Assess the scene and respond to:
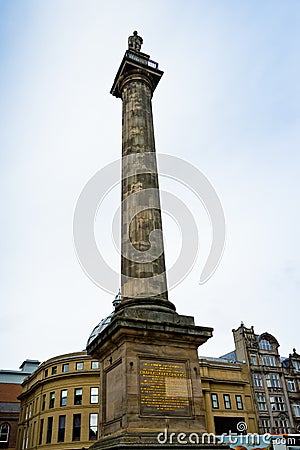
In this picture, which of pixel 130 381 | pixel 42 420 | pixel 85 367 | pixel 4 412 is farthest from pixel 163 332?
pixel 4 412

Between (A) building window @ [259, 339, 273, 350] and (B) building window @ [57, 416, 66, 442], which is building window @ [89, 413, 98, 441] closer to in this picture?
(B) building window @ [57, 416, 66, 442]

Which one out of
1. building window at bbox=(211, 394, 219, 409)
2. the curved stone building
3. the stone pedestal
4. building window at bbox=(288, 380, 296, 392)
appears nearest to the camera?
the stone pedestal

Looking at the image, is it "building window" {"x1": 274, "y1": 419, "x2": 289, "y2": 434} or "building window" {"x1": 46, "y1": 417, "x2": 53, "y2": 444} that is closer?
"building window" {"x1": 46, "y1": 417, "x2": 53, "y2": 444}

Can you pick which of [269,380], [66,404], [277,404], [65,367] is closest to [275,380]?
[269,380]

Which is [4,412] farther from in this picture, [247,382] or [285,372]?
[285,372]

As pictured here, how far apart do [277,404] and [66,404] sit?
27155 mm

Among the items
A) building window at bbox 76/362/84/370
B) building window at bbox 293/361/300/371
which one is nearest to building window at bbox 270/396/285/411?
building window at bbox 293/361/300/371

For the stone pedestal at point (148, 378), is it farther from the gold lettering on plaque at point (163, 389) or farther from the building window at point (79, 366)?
the building window at point (79, 366)

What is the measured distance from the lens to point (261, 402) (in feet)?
171

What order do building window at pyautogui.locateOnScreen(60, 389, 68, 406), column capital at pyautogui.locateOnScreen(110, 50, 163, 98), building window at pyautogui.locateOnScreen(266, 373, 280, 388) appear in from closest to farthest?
column capital at pyautogui.locateOnScreen(110, 50, 163, 98)
building window at pyautogui.locateOnScreen(60, 389, 68, 406)
building window at pyautogui.locateOnScreen(266, 373, 280, 388)

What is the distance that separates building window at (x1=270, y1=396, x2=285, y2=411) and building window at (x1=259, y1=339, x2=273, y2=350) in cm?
650

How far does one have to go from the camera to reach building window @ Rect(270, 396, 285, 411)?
172 ft

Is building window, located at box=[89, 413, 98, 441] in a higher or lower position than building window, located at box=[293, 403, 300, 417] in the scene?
lower

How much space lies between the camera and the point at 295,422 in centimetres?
5228
